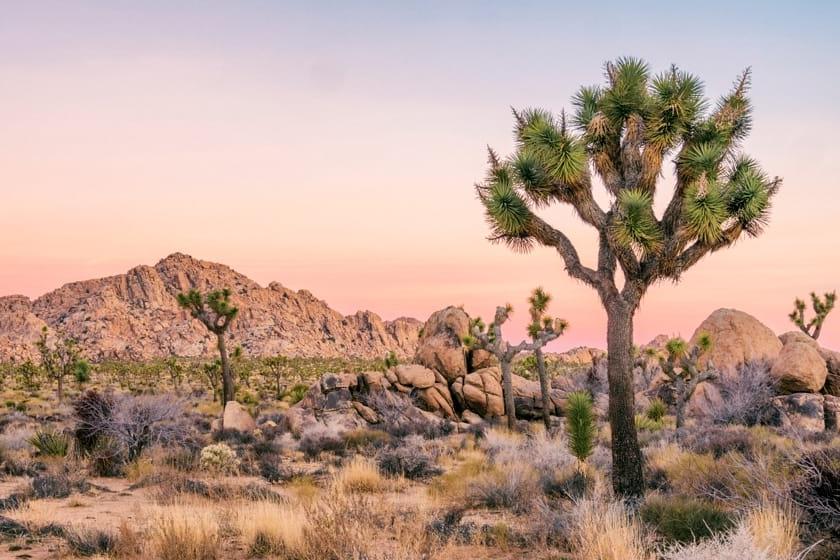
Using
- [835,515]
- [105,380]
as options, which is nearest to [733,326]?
[835,515]

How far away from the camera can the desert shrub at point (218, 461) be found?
1452cm

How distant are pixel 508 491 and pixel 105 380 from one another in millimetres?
55293

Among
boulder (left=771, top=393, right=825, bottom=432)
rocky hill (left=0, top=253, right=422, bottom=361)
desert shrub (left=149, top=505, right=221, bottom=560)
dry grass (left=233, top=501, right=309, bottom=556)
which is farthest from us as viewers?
rocky hill (left=0, top=253, right=422, bottom=361)

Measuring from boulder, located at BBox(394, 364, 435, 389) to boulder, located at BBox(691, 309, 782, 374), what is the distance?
38.1 feet

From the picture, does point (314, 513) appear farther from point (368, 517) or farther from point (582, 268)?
point (582, 268)

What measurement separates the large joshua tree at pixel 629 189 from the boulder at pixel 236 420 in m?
13.4

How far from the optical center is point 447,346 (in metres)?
31.1

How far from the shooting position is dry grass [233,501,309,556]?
25.6ft

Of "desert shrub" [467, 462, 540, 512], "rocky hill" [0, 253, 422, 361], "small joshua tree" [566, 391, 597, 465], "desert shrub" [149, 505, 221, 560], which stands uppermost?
"rocky hill" [0, 253, 422, 361]

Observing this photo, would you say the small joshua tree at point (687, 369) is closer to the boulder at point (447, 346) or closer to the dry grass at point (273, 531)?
the boulder at point (447, 346)

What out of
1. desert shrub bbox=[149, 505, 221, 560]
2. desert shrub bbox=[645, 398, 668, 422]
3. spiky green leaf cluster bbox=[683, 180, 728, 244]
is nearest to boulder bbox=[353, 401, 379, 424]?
desert shrub bbox=[645, 398, 668, 422]

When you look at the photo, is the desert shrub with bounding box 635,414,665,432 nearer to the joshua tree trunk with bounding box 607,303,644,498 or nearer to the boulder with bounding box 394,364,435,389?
the boulder with bounding box 394,364,435,389

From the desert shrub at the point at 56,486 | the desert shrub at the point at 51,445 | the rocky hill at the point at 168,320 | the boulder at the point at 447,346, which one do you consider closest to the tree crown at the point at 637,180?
the desert shrub at the point at 56,486

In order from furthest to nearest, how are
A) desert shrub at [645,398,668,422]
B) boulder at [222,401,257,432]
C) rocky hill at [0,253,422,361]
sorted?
rocky hill at [0,253,422,361], desert shrub at [645,398,668,422], boulder at [222,401,257,432]
